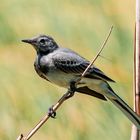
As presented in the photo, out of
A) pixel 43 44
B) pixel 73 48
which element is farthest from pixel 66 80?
pixel 73 48

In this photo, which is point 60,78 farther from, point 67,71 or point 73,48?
point 73,48

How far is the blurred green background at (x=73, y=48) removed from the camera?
3.58m

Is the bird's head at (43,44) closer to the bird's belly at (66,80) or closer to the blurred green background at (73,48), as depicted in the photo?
the bird's belly at (66,80)

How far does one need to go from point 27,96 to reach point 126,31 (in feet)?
1.73

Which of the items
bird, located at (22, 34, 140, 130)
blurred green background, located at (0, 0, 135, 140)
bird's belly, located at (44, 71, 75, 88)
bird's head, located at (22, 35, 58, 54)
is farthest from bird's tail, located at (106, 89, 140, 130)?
blurred green background, located at (0, 0, 135, 140)

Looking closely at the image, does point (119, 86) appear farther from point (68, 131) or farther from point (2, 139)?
point (2, 139)

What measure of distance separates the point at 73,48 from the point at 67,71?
0.72 meters

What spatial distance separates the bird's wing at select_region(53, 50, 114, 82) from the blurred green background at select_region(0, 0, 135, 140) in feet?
1.46

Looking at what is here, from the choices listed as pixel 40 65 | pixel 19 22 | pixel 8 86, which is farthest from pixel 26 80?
pixel 40 65

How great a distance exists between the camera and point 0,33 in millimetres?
3873

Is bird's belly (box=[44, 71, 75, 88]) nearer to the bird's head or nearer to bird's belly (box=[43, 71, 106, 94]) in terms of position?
bird's belly (box=[43, 71, 106, 94])

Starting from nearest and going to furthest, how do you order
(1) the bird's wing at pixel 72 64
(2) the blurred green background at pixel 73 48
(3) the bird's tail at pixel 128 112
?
1. (3) the bird's tail at pixel 128 112
2. (1) the bird's wing at pixel 72 64
3. (2) the blurred green background at pixel 73 48

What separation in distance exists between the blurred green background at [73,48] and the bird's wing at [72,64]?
444 millimetres

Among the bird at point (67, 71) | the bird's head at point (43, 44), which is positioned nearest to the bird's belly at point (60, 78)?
the bird at point (67, 71)
